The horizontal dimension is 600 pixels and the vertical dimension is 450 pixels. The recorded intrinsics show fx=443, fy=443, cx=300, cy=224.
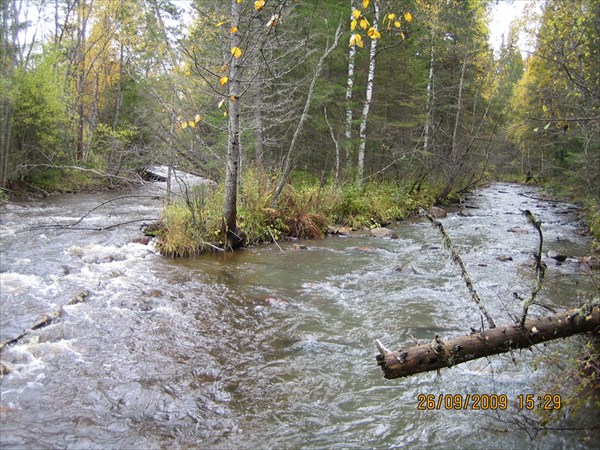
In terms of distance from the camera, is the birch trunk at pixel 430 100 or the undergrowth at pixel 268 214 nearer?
the undergrowth at pixel 268 214

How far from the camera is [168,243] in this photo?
32.9 ft

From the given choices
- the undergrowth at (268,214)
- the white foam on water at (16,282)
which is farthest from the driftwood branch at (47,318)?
the undergrowth at (268,214)

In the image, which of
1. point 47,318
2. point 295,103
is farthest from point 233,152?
point 295,103

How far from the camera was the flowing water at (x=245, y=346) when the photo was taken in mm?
3959

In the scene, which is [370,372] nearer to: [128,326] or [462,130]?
[128,326]

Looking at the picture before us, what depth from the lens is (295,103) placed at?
617 inches
